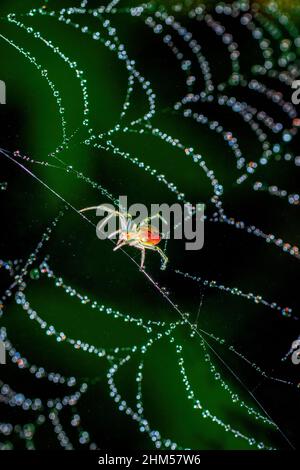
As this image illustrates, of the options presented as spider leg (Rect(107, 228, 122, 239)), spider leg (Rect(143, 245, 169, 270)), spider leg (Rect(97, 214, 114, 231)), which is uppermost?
spider leg (Rect(97, 214, 114, 231))

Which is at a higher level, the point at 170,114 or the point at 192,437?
the point at 170,114

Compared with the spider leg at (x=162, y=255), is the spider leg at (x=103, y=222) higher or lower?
higher

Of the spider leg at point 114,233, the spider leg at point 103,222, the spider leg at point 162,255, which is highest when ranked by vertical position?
the spider leg at point 103,222

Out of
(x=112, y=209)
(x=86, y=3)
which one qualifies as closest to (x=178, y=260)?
(x=112, y=209)

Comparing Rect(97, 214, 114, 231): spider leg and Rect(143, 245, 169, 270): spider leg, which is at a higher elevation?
Rect(97, 214, 114, 231): spider leg

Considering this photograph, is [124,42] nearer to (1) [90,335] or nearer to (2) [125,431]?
(1) [90,335]

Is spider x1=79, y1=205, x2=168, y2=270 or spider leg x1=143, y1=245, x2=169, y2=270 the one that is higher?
spider x1=79, y1=205, x2=168, y2=270

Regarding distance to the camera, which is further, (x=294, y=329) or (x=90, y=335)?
(x=294, y=329)

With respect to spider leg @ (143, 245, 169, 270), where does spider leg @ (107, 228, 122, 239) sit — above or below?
above
